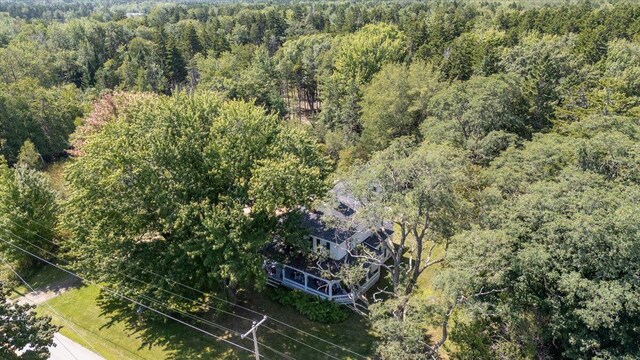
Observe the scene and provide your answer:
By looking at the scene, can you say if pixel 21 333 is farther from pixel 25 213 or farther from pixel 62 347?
pixel 25 213

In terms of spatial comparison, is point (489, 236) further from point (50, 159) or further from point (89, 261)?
point (50, 159)

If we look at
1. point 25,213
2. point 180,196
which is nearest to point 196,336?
point 180,196

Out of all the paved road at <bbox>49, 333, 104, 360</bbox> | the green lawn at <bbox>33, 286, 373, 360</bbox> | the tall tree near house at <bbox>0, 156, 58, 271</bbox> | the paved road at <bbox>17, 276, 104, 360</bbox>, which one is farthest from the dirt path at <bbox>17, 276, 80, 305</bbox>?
the paved road at <bbox>49, 333, 104, 360</bbox>

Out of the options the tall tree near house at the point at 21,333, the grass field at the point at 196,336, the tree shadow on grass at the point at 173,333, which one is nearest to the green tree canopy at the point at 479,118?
the grass field at the point at 196,336

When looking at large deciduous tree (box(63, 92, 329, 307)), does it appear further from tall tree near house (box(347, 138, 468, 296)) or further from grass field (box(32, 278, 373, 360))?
tall tree near house (box(347, 138, 468, 296))

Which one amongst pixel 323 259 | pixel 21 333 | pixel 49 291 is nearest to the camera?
pixel 21 333

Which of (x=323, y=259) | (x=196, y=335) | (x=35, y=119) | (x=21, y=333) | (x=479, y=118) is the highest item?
(x=479, y=118)

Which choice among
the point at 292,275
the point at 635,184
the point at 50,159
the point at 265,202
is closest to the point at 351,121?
the point at 292,275
